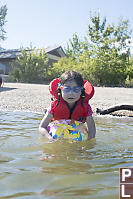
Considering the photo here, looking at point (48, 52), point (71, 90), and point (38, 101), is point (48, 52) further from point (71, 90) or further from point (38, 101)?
point (71, 90)

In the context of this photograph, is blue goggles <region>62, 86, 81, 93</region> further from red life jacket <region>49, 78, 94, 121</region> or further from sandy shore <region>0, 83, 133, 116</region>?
sandy shore <region>0, 83, 133, 116</region>

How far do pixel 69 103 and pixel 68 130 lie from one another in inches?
16.6

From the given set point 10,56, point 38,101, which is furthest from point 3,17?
point 38,101

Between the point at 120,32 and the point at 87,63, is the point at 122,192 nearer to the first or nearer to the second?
the point at 87,63

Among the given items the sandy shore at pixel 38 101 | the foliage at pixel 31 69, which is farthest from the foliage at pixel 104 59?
the sandy shore at pixel 38 101

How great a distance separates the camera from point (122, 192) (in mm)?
2008

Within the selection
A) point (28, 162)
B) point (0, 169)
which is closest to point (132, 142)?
point (28, 162)

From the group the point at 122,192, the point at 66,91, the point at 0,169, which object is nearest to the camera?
the point at 122,192

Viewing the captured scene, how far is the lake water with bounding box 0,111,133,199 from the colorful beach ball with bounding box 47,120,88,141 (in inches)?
5.7

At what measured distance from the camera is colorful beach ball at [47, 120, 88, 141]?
3961mm

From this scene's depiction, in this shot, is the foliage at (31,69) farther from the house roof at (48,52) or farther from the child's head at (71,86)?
the child's head at (71,86)

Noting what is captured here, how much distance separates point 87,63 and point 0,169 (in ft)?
83.1

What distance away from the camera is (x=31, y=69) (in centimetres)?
2973
